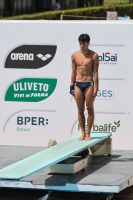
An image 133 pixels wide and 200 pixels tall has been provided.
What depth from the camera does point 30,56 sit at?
1268 cm

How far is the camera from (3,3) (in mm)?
35656

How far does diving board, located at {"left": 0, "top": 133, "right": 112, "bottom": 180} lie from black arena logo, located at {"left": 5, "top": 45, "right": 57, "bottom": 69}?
6.20 feet

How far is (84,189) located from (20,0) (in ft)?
97.2

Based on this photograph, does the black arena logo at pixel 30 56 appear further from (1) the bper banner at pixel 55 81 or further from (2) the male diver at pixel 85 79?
(2) the male diver at pixel 85 79

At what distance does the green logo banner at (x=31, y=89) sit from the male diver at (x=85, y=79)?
1.18 metres

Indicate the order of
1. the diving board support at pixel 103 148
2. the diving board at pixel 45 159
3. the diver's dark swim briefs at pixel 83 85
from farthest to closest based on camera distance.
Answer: the diving board support at pixel 103 148 < the diver's dark swim briefs at pixel 83 85 < the diving board at pixel 45 159

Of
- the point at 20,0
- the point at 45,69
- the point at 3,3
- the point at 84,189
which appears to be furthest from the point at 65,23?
the point at 20,0

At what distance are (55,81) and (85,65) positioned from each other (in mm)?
1318

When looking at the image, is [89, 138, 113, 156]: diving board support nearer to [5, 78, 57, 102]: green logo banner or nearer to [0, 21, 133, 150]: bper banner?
[0, 21, 133, 150]: bper banner

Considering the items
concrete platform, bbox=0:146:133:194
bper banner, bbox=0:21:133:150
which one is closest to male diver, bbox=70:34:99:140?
concrete platform, bbox=0:146:133:194

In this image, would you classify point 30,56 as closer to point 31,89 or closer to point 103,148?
point 31,89

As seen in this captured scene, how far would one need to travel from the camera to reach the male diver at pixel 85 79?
11406 mm

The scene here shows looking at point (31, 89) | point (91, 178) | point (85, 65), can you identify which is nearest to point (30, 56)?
point (31, 89)

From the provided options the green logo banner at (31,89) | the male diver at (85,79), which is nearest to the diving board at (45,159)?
the male diver at (85,79)
